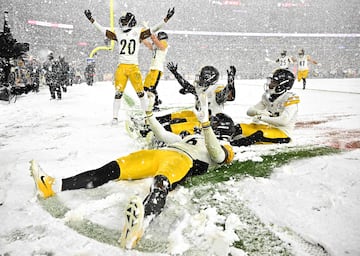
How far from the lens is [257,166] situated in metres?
2.97

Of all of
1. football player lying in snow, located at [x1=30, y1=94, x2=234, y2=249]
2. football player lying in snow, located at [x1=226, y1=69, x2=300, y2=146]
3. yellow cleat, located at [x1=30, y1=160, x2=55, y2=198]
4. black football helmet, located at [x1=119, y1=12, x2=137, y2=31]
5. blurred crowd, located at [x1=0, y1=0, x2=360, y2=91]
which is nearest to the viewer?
football player lying in snow, located at [x1=30, y1=94, x2=234, y2=249]

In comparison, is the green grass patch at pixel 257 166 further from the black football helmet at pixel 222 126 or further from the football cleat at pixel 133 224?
the football cleat at pixel 133 224

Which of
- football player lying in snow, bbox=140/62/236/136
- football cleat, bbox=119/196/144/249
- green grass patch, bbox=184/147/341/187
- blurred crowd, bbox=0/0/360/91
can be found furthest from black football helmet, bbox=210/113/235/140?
blurred crowd, bbox=0/0/360/91

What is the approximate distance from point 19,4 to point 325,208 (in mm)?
24889

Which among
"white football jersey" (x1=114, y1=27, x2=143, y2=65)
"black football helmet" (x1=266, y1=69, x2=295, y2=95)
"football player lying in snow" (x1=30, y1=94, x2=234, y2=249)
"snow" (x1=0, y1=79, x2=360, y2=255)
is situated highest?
"white football jersey" (x1=114, y1=27, x2=143, y2=65)

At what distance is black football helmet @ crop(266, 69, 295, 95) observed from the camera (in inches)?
141

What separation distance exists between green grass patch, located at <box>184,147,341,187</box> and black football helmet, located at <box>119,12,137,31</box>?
117 inches

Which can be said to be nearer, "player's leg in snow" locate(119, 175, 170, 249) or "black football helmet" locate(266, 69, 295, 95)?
"player's leg in snow" locate(119, 175, 170, 249)

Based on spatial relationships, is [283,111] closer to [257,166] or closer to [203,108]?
[257,166]

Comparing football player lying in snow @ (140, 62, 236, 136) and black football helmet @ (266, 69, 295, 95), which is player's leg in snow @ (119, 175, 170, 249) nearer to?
football player lying in snow @ (140, 62, 236, 136)

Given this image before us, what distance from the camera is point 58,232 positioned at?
175cm

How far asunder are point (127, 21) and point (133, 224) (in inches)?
154

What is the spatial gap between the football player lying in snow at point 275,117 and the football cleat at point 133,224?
203cm

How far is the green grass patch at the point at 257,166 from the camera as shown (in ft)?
8.60
